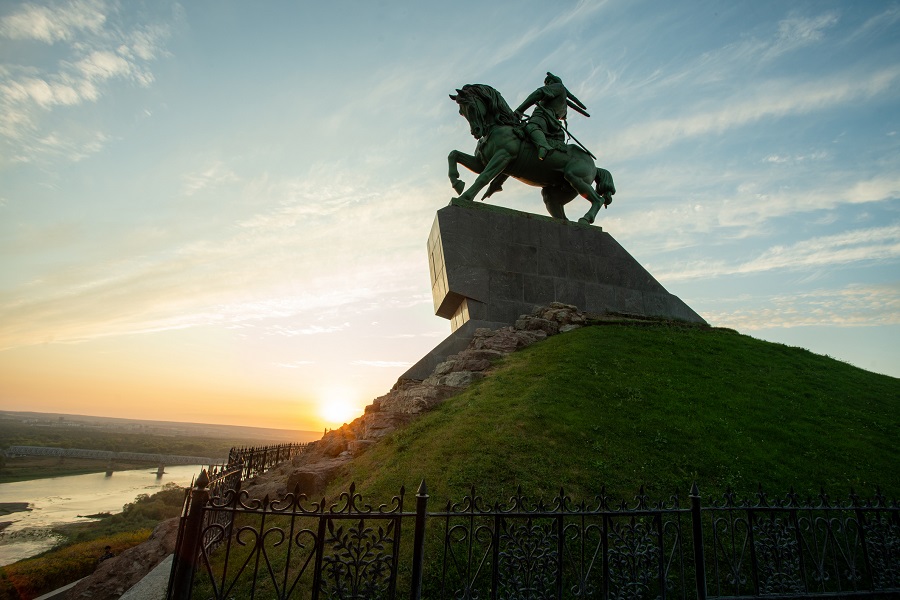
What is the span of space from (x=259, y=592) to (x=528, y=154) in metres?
14.7

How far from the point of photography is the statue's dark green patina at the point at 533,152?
639 inches

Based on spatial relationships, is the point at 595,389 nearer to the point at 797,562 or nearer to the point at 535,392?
the point at 535,392

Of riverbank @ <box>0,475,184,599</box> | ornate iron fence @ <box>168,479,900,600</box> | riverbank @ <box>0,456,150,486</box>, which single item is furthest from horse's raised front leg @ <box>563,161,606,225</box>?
riverbank @ <box>0,456,150,486</box>

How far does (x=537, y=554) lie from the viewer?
4602 millimetres

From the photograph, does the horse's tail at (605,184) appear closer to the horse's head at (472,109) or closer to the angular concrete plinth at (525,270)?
the angular concrete plinth at (525,270)

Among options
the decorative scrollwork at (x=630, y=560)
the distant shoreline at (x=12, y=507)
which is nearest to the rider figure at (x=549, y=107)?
the decorative scrollwork at (x=630, y=560)

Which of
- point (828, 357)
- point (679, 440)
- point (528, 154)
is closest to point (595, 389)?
point (679, 440)

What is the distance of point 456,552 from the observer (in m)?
5.38

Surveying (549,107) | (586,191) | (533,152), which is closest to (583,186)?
(586,191)

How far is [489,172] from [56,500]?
6096cm

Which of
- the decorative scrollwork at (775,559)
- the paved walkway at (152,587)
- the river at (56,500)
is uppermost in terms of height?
the decorative scrollwork at (775,559)

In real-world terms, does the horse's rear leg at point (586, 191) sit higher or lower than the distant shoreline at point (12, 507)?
higher

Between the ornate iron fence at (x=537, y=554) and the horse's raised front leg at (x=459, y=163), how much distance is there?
476 inches

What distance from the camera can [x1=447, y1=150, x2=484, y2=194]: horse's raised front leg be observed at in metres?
16.3
